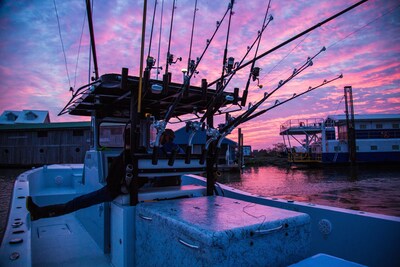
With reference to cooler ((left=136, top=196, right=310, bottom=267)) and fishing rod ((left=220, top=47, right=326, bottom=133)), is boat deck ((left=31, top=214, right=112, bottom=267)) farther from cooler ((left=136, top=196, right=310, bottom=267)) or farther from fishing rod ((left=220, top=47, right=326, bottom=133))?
fishing rod ((left=220, top=47, right=326, bottom=133))

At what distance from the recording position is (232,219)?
2.38m

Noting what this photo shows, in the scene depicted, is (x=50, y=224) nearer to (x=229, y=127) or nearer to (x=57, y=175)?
(x=57, y=175)

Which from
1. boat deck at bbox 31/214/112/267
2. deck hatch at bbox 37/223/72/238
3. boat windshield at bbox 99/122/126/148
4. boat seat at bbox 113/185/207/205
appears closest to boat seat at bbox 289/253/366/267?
boat seat at bbox 113/185/207/205

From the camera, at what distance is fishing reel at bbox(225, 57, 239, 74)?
12.8 feet

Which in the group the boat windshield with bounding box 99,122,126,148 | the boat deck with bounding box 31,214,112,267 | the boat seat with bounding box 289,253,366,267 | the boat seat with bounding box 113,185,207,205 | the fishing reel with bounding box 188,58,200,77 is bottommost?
the boat deck with bounding box 31,214,112,267

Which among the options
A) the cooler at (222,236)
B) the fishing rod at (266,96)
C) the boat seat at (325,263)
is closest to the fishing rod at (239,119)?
the fishing rod at (266,96)

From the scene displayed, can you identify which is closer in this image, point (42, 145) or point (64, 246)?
point (64, 246)

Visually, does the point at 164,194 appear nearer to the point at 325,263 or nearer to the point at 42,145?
the point at 325,263

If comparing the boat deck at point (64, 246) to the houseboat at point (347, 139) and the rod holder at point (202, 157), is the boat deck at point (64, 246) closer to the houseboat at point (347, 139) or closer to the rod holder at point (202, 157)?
the rod holder at point (202, 157)

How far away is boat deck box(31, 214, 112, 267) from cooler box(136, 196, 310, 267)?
1488 millimetres

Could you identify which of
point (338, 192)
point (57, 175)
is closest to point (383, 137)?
point (338, 192)

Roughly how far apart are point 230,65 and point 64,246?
157 inches

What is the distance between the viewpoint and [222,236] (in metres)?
2.00

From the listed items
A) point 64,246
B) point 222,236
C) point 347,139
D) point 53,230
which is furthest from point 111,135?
point 347,139
